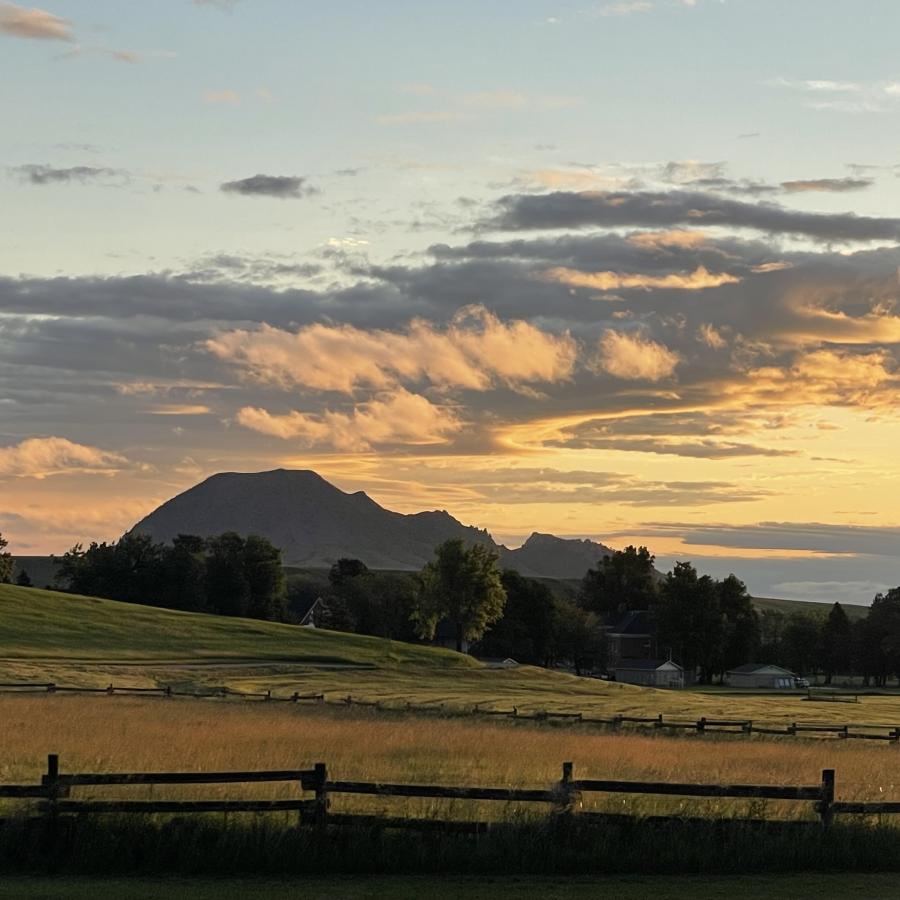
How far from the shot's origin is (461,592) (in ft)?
482

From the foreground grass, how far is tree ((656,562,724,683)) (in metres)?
140

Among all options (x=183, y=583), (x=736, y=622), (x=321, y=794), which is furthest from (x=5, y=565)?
(x=321, y=794)

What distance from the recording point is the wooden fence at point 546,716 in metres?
53.6

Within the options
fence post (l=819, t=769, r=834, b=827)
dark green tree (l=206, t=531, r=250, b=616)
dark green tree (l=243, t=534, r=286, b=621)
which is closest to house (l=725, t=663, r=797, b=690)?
dark green tree (l=243, t=534, r=286, b=621)

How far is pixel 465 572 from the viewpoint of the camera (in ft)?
481

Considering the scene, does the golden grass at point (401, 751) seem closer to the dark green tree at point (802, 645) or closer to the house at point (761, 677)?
the house at point (761, 677)

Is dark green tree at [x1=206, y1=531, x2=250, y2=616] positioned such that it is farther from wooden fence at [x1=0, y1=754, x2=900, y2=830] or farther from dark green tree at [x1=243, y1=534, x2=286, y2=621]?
wooden fence at [x1=0, y1=754, x2=900, y2=830]

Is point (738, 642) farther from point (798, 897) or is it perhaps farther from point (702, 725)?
point (798, 897)

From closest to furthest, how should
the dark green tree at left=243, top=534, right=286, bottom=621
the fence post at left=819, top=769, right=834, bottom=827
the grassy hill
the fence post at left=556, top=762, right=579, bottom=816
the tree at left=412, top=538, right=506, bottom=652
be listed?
the fence post at left=556, top=762, right=579, bottom=816 < the fence post at left=819, top=769, right=834, bottom=827 < the grassy hill < the tree at left=412, top=538, right=506, bottom=652 < the dark green tree at left=243, top=534, right=286, bottom=621

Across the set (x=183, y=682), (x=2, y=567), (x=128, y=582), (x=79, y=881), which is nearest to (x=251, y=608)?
(x=128, y=582)

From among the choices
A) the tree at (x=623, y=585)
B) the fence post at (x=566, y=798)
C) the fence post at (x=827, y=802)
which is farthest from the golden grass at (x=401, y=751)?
the tree at (x=623, y=585)

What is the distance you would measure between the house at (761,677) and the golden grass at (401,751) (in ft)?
371

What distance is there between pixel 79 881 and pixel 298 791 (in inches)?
303

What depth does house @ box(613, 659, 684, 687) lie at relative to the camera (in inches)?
6324
